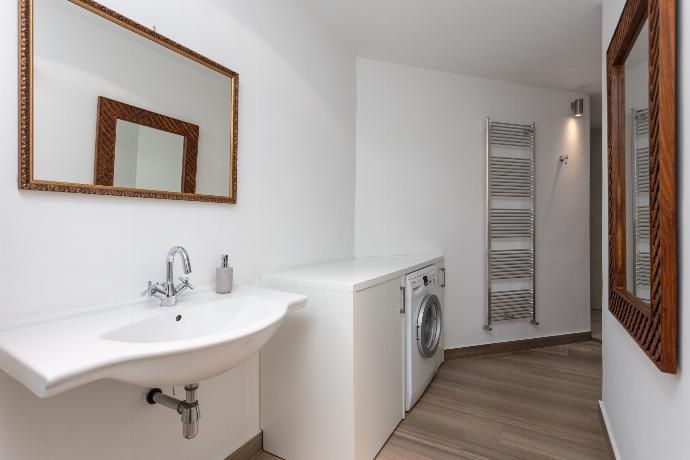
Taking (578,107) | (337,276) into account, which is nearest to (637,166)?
(337,276)

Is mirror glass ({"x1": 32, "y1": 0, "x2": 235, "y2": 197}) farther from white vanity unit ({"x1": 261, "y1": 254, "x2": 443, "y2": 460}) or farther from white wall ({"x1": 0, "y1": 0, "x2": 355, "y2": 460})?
white vanity unit ({"x1": 261, "y1": 254, "x2": 443, "y2": 460})

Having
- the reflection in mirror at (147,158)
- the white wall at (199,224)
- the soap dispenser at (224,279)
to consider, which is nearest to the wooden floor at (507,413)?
the white wall at (199,224)

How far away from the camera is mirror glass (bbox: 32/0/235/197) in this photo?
1.08m

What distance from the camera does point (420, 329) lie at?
221 centimetres

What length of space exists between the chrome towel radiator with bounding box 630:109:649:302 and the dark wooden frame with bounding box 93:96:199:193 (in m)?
1.61

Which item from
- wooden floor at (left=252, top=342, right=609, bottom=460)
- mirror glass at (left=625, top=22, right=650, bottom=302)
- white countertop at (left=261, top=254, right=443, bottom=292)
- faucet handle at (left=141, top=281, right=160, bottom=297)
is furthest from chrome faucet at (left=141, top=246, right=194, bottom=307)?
mirror glass at (left=625, top=22, right=650, bottom=302)

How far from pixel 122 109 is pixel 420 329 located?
71.7 inches

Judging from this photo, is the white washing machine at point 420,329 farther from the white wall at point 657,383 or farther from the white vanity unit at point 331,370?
the white wall at point 657,383

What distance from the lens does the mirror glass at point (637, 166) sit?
1219mm

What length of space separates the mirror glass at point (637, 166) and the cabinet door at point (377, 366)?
1.00 metres

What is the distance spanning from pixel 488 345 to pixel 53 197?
10.2ft

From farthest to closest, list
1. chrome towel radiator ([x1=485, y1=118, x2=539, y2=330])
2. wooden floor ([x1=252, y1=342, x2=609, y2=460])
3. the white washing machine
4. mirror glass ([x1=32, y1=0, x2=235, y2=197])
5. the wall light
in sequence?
the wall light < chrome towel radiator ([x1=485, y1=118, x2=539, y2=330]) < the white washing machine < wooden floor ([x1=252, y1=342, x2=609, y2=460]) < mirror glass ([x1=32, y1=0, x2=235, y2=197])

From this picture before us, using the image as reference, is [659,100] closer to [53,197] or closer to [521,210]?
[53,197]

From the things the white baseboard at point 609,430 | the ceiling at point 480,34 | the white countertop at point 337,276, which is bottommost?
the white baseboard at point 609,430
